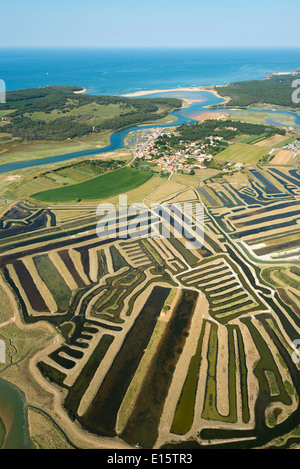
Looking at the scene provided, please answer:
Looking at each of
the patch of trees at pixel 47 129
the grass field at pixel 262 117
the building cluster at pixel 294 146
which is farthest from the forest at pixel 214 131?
the patch of trees at pixel 47 129

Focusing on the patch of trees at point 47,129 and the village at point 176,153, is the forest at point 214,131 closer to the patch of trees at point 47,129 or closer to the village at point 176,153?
the village at point 176,153

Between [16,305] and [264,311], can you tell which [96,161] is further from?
[264,311]

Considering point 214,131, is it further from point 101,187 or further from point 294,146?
point 101,187

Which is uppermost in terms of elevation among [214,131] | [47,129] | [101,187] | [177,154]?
[214,131]

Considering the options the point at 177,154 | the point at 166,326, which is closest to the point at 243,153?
the point at 177,154

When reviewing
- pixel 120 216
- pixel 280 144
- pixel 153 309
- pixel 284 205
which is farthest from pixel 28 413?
pixel 280 144

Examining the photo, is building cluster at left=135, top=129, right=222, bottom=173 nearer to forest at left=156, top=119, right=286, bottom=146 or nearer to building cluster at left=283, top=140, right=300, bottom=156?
forest at left=156, top=119, right=286, bottom=146
